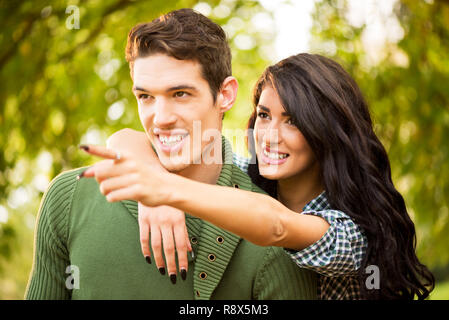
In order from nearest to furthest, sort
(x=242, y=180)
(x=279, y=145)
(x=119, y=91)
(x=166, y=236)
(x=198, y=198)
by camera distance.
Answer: (x=198, y=198)
(x=166, y=236)
(x=242, y=180)
(x=279, y=145)
(x=119, y=91)

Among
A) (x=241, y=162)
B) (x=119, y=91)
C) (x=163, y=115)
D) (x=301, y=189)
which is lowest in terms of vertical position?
(x=301, y=189)

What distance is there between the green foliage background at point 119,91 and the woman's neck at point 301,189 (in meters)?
1.71

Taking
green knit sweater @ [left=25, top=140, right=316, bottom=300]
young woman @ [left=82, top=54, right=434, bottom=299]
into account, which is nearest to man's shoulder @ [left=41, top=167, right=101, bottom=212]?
green knit sweater @ [left=25, top=140, right=316, bottom=300]

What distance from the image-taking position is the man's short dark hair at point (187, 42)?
1913 mm

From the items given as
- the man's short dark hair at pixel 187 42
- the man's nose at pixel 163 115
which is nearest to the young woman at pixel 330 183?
the man's nose at pixel 163 115

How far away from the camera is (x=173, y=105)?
6.25ft

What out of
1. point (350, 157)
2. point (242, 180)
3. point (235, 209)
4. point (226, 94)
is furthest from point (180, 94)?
point (350, 157)

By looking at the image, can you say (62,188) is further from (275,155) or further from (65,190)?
(275,155)

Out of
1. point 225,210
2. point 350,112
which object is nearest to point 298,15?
point 350,112

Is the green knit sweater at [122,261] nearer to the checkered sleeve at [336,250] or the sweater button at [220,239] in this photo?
the sweater button at [220,239]

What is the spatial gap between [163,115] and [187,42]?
0.29m

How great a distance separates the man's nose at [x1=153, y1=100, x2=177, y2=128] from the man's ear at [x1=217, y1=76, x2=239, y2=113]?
0.27 metres

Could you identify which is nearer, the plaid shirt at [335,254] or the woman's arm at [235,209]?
the woman's arm at [235,209]

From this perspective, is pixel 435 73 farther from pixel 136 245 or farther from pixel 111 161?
pixel 111 161
